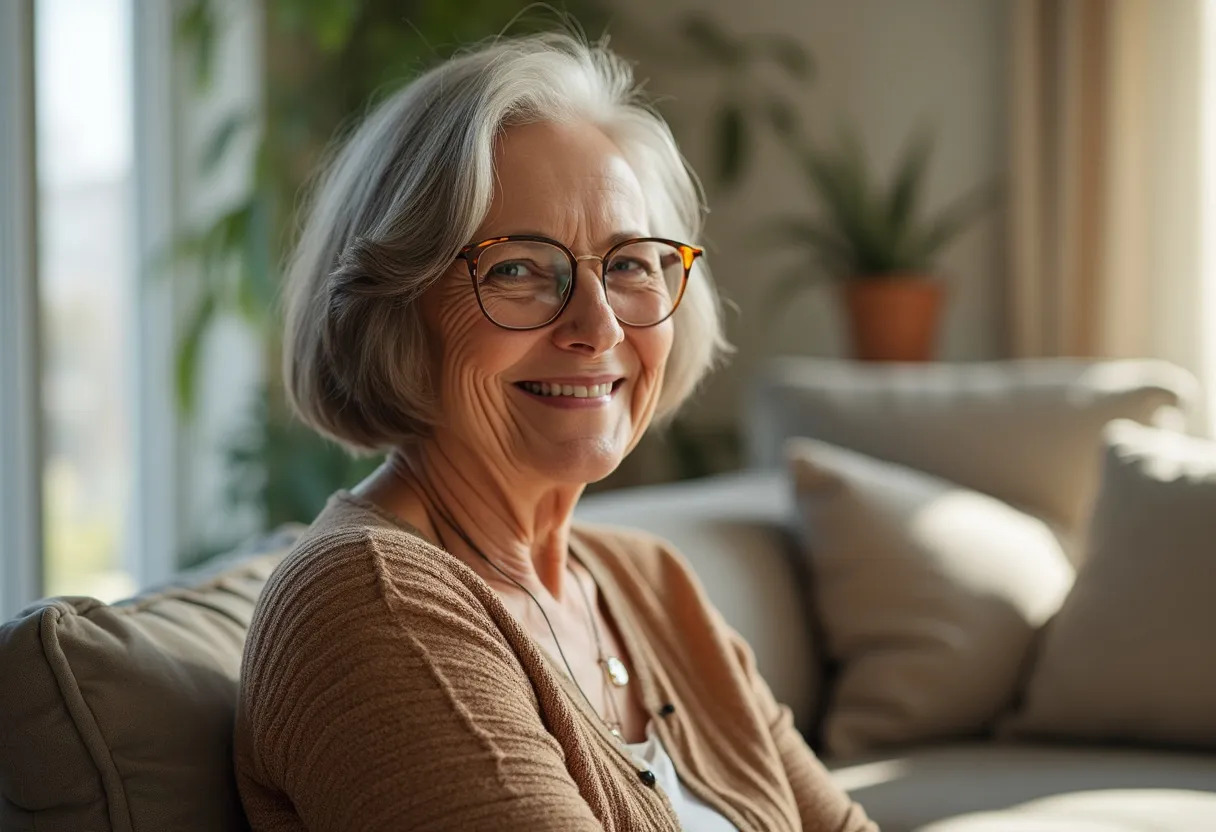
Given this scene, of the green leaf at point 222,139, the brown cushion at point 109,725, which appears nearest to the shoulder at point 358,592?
the brown cushion at point 109,725

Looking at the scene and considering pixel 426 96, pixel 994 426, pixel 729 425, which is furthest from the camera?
pixel 729 425

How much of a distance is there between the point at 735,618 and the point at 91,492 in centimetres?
189

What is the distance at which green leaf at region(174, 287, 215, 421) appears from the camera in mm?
2938

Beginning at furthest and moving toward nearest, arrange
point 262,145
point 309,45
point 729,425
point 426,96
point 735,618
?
1. point 729,425
2. point 309,45
3. point 262,145
4. point 735,618
5. point 426,96

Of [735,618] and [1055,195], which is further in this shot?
[1055,195]

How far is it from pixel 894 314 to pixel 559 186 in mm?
2220

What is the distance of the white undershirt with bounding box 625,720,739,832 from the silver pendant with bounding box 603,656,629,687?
0.06m

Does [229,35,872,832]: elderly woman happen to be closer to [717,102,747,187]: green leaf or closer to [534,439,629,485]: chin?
[534,439,629,485]: chin

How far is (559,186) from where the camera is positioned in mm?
1215

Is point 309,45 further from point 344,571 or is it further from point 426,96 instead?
point 344,571

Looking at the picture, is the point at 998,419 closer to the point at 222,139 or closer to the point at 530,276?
the point at 530,276

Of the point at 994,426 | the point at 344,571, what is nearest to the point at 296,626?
the point at 344,571

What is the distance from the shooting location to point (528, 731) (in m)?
1.00

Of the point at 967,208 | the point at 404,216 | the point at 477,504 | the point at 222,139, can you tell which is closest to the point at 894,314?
the point at 967,208
